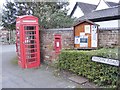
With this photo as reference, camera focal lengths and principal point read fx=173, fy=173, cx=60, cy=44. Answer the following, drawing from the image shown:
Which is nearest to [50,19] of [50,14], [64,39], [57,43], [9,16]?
[50,14]

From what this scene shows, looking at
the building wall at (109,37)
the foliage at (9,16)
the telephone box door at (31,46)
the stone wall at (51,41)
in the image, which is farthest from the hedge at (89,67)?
the foliage at (9,16)

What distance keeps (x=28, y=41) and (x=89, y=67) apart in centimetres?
352

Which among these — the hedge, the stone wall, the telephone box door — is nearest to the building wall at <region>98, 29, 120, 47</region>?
the hedge

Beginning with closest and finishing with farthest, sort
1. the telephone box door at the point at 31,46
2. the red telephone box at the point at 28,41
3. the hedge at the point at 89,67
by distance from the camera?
the hedge at the point at 89,67
the red telephone box at the point at 28,41
the telephone box door at the point at 31,46

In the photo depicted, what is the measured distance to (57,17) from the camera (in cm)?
976

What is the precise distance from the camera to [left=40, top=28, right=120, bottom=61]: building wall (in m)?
5.85

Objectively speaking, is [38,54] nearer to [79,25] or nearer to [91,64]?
[79,25]

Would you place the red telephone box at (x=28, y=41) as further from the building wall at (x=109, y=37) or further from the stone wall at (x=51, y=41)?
the building wall at (x=109, y=37)

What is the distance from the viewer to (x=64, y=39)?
7.30m

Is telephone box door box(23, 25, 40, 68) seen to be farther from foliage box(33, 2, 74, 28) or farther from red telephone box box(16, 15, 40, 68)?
foliage box(33, 2, 74, 28)

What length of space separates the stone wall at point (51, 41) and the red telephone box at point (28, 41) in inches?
17.4

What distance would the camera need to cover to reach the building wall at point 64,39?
585 centimetres

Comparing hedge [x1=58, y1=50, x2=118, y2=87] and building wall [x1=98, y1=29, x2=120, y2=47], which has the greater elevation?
building wall [x1=98, y1=29, x2=120, y2=47]

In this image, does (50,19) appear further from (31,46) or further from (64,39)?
(64,39)
